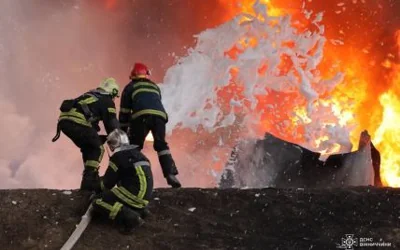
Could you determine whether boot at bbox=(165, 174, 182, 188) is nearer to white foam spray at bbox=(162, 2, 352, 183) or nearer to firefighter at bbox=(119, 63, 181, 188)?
firefighter at bbox=(119, 63, 181, 188)

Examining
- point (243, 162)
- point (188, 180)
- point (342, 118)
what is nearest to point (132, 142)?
point (243, 162)

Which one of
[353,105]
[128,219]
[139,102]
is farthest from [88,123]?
[353,105]

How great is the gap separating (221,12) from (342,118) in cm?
563

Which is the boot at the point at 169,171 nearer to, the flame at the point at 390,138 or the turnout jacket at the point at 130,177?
the turnout jacket at the point at 130,177

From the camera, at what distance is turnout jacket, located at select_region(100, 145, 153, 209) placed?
5.81 meters

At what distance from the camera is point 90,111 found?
7.30m

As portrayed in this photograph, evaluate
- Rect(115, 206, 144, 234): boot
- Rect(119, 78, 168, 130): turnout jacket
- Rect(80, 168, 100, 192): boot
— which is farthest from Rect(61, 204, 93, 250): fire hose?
Rect(119, 78, 168, 130): turnout jacket

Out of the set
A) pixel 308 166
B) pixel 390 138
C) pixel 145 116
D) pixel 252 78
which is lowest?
pixel 145 116

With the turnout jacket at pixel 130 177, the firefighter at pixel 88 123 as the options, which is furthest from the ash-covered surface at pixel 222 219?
the firefighter at pixel 88 123

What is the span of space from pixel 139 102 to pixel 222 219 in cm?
227

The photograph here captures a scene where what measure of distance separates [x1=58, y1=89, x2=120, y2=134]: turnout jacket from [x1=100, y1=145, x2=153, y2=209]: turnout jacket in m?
1.32

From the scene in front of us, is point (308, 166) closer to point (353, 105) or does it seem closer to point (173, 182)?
point (353, 105)

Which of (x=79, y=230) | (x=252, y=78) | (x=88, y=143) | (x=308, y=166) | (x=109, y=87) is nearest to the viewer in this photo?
(x=79, y=230)

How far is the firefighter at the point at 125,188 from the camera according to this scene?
18.8ft
